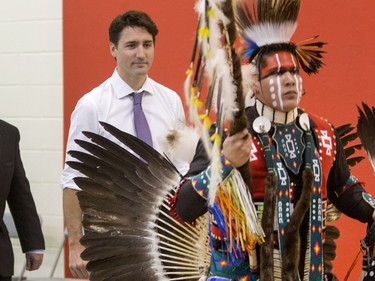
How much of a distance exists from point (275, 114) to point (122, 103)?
1.17m

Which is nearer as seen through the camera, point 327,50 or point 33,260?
point 33,260

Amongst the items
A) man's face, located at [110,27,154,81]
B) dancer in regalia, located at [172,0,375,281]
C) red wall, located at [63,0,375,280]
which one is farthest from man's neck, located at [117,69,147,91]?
dancer in regalia, located at [172,0,375,281]

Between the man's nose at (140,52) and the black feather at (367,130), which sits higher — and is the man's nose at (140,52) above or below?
above

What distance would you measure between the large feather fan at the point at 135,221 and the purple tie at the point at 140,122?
675 mm

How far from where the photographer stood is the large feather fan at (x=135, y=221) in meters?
2.44

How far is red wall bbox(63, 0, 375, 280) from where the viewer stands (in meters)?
3.93

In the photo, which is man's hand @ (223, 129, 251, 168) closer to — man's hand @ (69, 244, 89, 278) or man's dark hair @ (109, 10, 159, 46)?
man's hand @ (69, 244, 89, 278)

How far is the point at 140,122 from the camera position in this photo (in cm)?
321

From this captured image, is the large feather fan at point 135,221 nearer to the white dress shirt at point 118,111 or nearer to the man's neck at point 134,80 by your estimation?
the white dress shirt at point 118,111

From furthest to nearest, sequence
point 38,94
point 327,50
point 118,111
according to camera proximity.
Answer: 1. point 38,94
2. point 327,50
3. point 118,111

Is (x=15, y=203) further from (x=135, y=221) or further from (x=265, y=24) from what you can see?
(x=265, y=24)

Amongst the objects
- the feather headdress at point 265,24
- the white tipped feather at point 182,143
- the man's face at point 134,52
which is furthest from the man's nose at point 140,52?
the feather headdress at point 265,24

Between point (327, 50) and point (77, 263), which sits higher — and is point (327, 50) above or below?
above

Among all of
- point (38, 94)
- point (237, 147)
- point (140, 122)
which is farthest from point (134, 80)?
point (38, 94)
